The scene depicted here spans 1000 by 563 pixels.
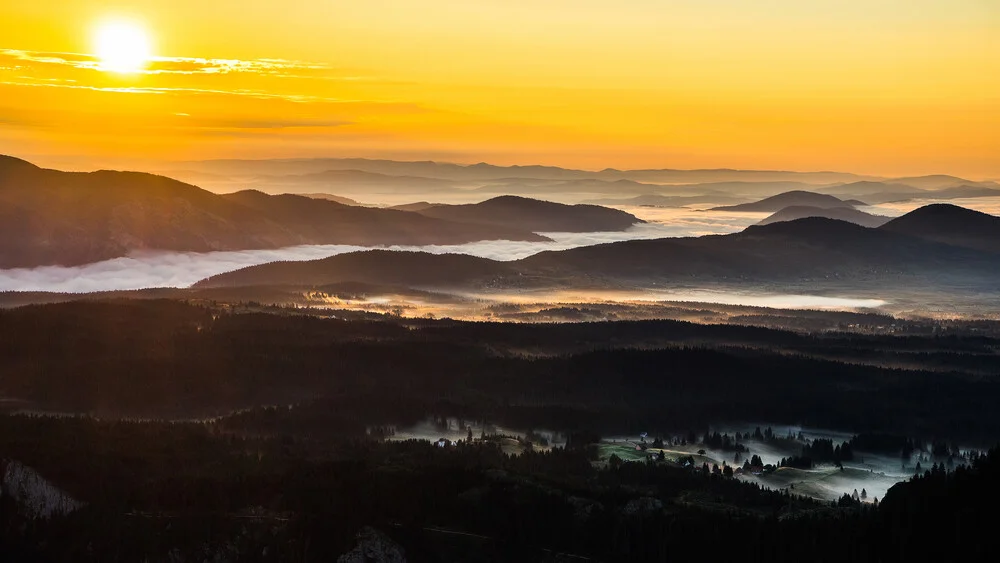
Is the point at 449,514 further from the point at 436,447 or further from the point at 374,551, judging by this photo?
the point at 436,447

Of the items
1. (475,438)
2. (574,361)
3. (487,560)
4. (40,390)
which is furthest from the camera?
(574,361)

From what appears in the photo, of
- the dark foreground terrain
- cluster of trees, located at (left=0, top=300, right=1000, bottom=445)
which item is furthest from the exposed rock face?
cluster of trees, located at (left=0, top=300, right=1000, bottom=445)

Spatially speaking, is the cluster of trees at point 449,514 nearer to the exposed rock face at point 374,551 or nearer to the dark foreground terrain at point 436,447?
the dark foreground terrain at point 436,447

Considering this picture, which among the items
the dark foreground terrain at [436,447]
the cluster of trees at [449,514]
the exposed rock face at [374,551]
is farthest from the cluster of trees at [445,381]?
the exposed rock face at [374,551]

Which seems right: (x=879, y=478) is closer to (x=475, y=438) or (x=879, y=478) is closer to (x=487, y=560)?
(x=475, y=438)

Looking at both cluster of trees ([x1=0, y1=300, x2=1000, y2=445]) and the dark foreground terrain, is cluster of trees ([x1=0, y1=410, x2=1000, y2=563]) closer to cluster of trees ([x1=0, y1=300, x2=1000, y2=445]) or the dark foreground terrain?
the dark foreground terrain

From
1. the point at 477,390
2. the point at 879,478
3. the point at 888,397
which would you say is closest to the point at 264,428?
the point at 477,390
